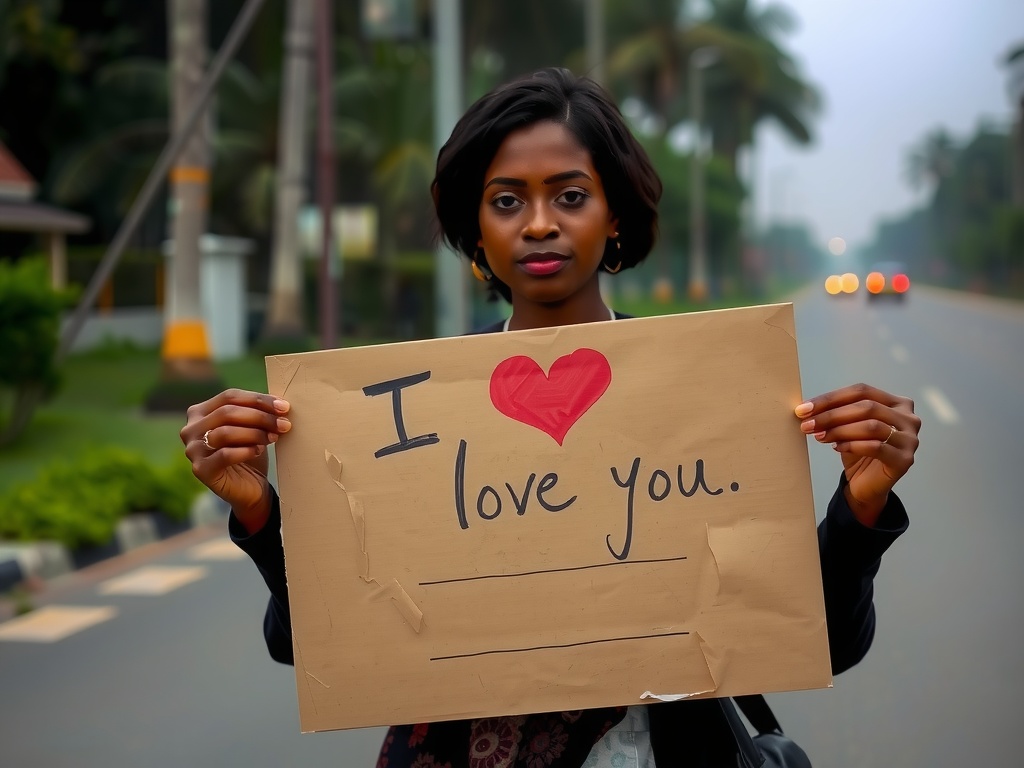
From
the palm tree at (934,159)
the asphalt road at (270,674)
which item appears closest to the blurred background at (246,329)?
the asphalt road at (270,674)

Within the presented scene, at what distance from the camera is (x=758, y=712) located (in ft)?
6.31

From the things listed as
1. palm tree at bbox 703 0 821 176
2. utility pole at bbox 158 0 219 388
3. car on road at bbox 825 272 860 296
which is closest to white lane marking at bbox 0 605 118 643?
utility pole at bbox 158 0 219 388

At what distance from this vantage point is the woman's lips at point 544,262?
1848 millimetres

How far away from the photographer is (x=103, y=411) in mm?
13875

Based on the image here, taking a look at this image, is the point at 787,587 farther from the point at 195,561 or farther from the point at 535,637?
the point at 195,561

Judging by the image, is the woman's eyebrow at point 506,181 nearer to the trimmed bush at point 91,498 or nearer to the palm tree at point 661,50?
the trimmed bush at point 91,498

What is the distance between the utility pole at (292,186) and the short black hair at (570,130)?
15658mm

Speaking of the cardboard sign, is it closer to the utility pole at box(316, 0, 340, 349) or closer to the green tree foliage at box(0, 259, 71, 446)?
the green tree foliage at box(0, 259, 71, 446)

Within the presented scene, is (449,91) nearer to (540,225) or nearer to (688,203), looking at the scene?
(540,225)

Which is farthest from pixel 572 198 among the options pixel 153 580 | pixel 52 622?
pixel 153 580

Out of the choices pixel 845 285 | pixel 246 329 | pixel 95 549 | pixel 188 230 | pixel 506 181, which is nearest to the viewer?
pixel 506 181

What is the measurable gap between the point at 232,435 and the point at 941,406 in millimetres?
12933

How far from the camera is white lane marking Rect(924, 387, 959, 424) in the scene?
41.8ft

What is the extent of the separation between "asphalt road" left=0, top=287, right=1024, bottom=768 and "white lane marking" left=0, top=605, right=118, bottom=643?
0.16 ft
